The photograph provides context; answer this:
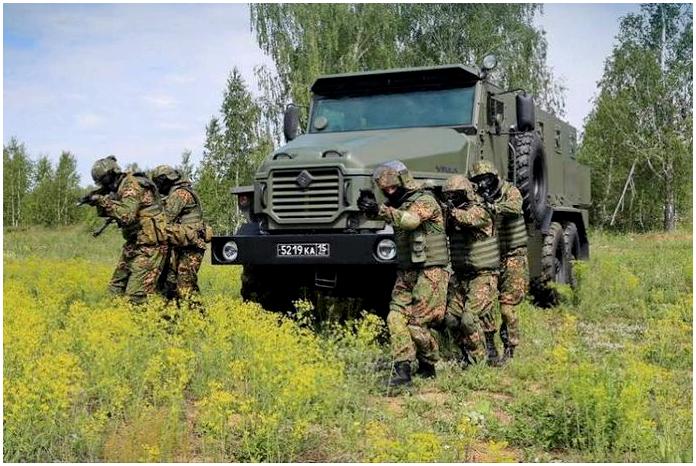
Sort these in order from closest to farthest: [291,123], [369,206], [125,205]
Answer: [369,206], [125,205], [291,123]

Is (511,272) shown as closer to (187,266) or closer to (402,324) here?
(402,324)

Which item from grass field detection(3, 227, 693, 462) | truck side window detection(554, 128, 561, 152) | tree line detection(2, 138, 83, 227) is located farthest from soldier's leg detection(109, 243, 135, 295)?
tree line detection(2, 138, 83, 227)

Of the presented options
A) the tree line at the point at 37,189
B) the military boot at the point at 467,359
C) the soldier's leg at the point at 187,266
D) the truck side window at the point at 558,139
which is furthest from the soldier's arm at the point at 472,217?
the tree line at the point at 37,189

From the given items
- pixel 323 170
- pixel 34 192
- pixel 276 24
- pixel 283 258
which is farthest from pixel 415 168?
pixel 34 192

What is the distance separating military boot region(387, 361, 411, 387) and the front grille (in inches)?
59.8

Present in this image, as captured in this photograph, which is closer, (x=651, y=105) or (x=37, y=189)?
(x=651, y=105)

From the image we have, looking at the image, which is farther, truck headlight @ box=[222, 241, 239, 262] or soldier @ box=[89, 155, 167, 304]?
soldier @ box=[89, 155, 167, 304]

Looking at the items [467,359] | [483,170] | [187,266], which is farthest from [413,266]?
[187,266]

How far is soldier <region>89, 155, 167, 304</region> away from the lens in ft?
23.0

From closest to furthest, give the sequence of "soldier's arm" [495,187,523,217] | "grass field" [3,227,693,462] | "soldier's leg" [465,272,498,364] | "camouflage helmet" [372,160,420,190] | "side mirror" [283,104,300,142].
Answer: "grass field" [3,227,693,462], "camouflage helmet" [372,160,420,190], "soldier's leg" [465,272,498,364], "soldier's arm" [495,187,523,217], "side mirror" [283,104,300,142]

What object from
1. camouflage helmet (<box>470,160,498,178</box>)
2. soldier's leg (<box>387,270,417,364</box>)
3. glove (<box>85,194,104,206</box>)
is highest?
camouflage helmet (<box>470,160,498,178</box>)

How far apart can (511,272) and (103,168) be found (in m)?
3.52

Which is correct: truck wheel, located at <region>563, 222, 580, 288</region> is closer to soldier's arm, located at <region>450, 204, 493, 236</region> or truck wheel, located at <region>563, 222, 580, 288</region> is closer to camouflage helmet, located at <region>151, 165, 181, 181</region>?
soldier's arm, located at <region>450, 204, 493, 236</region>

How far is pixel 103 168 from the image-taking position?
7070 mm
